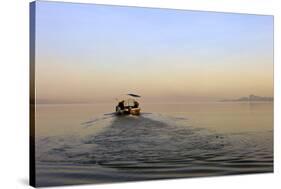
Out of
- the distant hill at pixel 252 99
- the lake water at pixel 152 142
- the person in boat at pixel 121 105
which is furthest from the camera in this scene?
the distant hill at pixel 252 99

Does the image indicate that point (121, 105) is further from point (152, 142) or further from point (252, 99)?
point (252, 99)

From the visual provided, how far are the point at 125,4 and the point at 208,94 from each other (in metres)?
1.61

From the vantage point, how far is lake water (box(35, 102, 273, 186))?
823 centimetres

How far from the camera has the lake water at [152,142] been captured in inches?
324

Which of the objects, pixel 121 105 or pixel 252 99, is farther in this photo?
pixel 252 99

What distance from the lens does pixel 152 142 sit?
873 centimetres

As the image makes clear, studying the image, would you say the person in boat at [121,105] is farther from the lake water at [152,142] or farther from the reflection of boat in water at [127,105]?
the lake water at [152,142]

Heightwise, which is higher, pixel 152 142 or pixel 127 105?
pixel 127 105

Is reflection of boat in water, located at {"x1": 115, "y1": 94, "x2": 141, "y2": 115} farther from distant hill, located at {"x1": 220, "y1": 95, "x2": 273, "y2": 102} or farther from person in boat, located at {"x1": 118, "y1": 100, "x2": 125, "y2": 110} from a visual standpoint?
distant hill, located at {"x1": 220, "y1": 95, "x2": 273, "y2": 102}

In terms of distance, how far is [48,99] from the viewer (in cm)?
821

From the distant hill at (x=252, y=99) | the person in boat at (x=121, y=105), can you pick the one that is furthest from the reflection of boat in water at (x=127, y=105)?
the distant hill at (x=252, y=99)

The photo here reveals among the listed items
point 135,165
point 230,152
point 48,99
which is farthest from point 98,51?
point 230,152

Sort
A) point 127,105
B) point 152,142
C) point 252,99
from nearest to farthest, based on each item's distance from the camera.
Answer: point 127,105, point 152,142, point 252,99

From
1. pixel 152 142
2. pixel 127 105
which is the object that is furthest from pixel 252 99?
pixel 127 105
